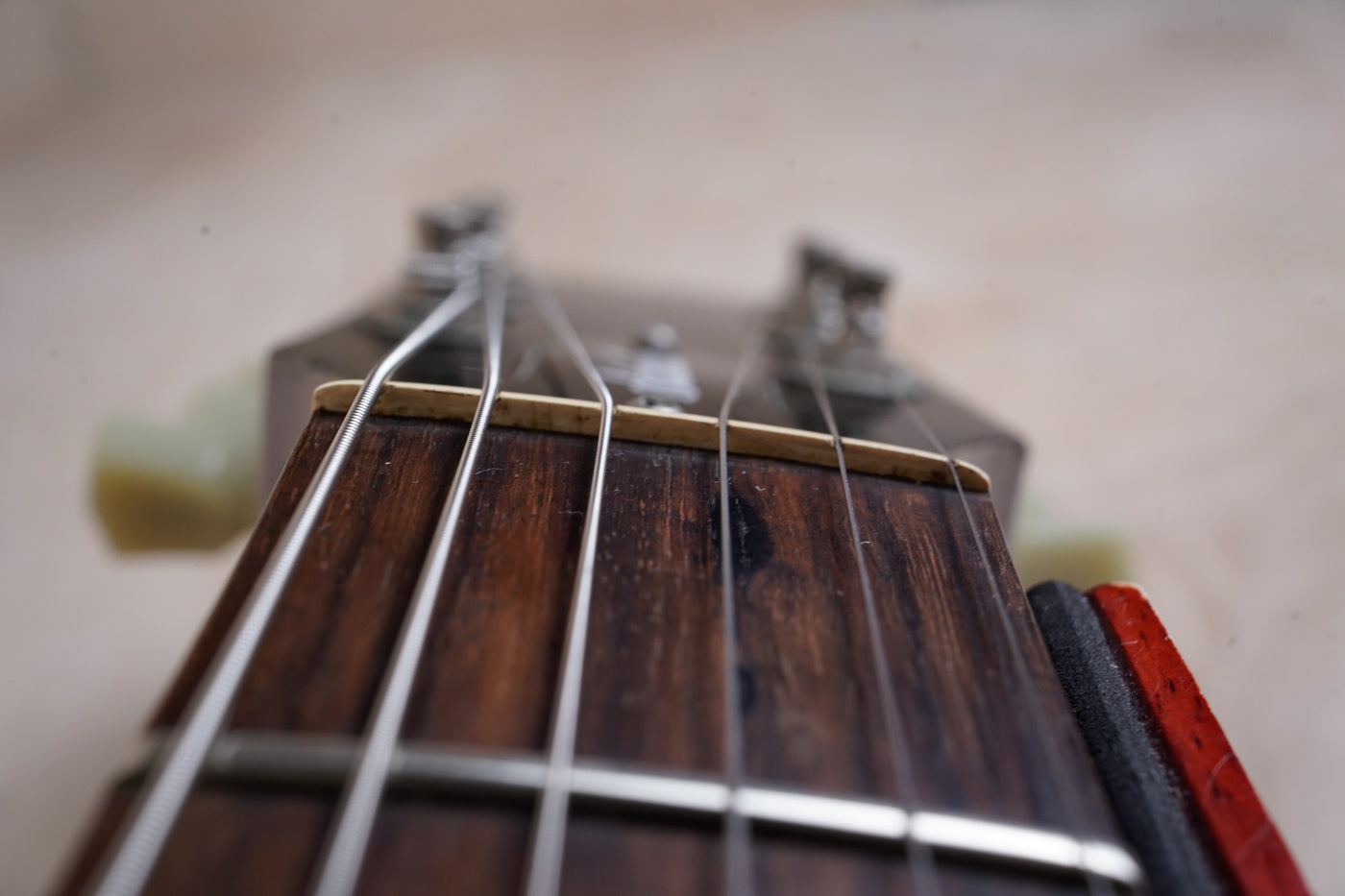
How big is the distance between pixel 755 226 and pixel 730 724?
1.40 meters

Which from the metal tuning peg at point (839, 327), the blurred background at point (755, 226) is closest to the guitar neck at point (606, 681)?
the metal tuning peg at point (839, 327)

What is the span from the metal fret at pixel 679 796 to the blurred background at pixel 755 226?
29.8 inches

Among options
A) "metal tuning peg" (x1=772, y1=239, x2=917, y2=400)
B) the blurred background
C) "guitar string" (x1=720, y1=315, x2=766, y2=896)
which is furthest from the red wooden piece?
the blurred background

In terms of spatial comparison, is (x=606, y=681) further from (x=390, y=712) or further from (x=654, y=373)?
(x=654, y=373)

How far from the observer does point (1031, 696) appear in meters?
0.41

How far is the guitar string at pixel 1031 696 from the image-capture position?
0.34 m

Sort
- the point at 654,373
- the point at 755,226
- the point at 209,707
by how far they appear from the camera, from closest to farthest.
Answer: the point at 209,707
the point at 654,373
the point at 755,226

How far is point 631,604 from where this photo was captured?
42cm

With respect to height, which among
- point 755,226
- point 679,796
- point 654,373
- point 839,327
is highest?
point 755,226

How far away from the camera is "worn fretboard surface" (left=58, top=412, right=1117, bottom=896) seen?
1.03 ft

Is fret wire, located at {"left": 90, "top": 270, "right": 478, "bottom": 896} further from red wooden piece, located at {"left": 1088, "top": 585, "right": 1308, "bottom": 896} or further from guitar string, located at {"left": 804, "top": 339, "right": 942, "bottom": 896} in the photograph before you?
red wooden piece, located at {"left": 1088, "top": 585, "right": 1308, "bottom": 896}

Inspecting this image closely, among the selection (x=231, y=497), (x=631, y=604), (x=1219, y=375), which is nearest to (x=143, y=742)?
(x=631, y=604)

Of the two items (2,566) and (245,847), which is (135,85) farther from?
(245,847)

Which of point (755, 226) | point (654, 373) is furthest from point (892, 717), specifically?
point (755, 226)
